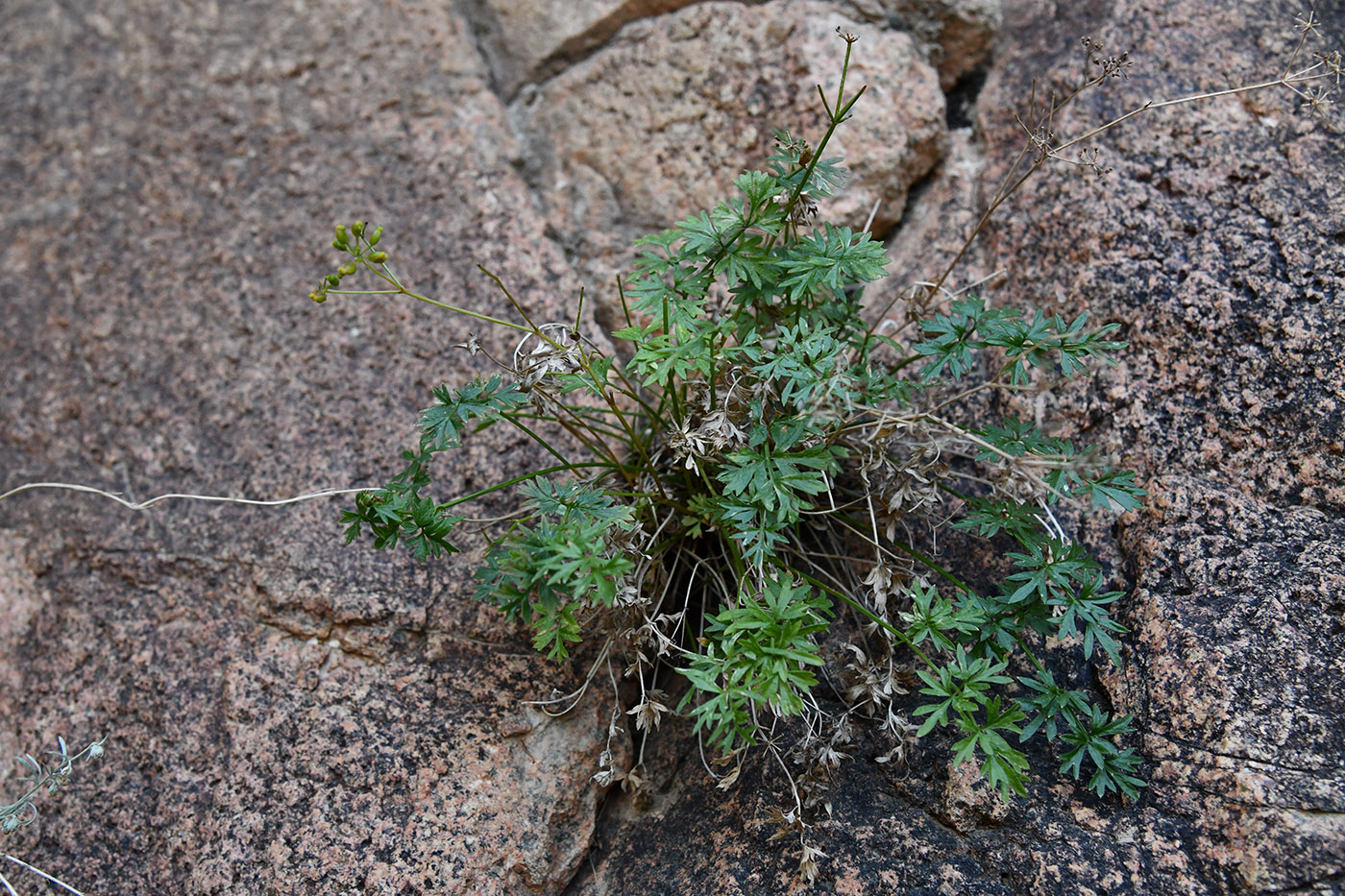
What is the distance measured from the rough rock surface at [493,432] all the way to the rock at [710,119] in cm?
1

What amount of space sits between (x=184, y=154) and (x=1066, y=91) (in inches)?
106

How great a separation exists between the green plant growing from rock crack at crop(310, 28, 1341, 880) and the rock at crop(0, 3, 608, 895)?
34cm

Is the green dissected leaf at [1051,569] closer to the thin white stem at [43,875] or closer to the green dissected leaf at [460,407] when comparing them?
the green dissected leaf at [460,407]

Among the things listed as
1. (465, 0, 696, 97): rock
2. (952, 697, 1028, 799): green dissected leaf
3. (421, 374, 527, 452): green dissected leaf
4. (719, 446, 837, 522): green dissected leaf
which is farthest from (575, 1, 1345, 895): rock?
(465, 0, 696, 97): rock

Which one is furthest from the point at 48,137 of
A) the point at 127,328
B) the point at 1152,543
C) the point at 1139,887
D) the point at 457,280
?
the point at 1139,887

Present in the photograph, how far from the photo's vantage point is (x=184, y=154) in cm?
281

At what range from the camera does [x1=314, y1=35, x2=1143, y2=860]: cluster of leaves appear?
5.09ft

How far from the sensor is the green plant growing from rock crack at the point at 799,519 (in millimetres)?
1571

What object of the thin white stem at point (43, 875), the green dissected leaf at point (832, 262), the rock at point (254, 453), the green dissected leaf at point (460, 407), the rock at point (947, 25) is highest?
the rock at point (947, 25)

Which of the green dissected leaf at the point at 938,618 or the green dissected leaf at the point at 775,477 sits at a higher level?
the green dissected leaf at the point at 775,477

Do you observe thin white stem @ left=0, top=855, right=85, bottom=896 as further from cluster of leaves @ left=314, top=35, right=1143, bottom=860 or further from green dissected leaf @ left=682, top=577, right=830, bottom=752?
green dissected leaf @ left=682, top=577, right=830, bottom=752

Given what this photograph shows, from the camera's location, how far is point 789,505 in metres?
1.58

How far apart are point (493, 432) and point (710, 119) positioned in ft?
3.76

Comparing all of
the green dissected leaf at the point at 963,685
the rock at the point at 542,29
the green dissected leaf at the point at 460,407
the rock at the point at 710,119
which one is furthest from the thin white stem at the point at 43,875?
the rock at the point at 542,29
